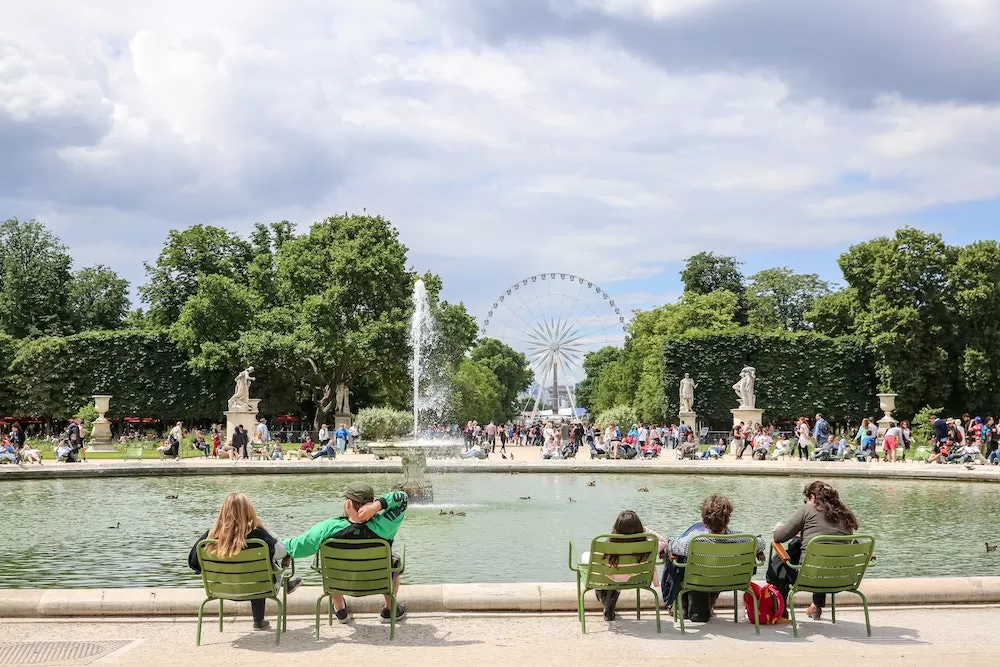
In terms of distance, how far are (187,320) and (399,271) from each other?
886 cm

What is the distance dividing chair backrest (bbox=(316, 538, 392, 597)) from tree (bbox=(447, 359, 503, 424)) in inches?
1977

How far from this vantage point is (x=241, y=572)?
649 cm

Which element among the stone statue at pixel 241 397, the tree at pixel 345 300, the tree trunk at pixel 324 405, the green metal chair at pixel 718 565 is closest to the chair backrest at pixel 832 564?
the green metal chair at pixel 718 565

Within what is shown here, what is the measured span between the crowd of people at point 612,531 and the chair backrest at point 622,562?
13 mm

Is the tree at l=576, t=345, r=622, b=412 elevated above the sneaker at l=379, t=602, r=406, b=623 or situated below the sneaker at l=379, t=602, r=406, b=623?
above

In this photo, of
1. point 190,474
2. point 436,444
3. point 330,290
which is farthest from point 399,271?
point 436,444

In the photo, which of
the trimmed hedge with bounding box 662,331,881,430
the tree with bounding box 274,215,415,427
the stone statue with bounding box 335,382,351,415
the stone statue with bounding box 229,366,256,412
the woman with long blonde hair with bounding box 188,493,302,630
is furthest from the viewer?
the trimmed hedge with bounding box 662,331,881,430

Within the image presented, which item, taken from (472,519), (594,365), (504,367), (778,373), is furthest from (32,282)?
(594,365)

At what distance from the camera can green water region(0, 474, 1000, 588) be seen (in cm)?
1021

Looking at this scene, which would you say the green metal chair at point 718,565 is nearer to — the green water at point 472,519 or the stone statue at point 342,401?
the green water at point 472,519

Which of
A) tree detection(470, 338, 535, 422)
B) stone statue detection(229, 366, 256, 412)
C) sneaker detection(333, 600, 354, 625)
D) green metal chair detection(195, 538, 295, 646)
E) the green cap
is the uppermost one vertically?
tree detection(470, 338, 535, 422)

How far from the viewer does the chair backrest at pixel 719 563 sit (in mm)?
6789

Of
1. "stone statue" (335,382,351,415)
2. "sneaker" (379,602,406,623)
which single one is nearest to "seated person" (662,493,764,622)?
"sneaker" (379,602,406,623)

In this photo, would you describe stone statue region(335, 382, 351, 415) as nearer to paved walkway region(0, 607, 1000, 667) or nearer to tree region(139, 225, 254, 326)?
tree region(139, 225, 254, 326)
